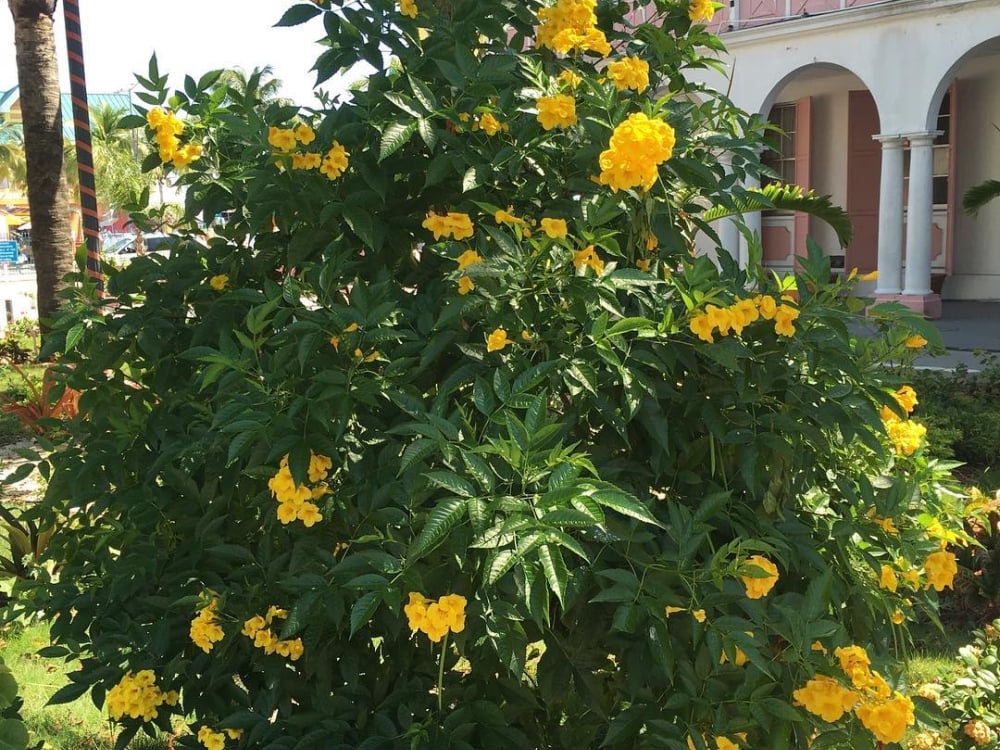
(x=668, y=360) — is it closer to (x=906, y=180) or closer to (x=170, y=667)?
(x=170, y=667)

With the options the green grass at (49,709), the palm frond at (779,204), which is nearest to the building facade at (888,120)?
the palm frond at (779,204)

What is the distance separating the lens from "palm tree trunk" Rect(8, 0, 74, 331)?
7.15m

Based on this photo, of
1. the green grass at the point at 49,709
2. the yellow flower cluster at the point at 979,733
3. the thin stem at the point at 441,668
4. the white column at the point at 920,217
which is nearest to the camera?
the thin stem at the point at 441,668

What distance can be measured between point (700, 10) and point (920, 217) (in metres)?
12.4

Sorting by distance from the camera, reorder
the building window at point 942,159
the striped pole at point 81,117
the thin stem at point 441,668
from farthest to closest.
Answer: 1. the building window at point 942,159
2. the striped pole at point 81,117
3. the thin stem at point 441,668

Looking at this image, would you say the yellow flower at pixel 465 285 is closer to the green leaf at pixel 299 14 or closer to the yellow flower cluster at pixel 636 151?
the yellow flower cluster at pixel 636 151

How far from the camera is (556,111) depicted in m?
1.90

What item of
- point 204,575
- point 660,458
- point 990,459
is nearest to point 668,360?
point 660,458

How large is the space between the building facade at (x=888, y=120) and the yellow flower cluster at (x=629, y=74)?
10.3 metres

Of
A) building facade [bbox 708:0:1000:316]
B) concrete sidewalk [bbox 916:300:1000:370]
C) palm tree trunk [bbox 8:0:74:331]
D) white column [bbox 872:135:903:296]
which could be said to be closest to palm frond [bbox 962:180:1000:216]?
concrete sidewalk [bbox 916:300:1000:370]

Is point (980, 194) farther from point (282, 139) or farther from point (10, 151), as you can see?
point (10, 151)

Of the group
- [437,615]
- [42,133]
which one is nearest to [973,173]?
[42,133]

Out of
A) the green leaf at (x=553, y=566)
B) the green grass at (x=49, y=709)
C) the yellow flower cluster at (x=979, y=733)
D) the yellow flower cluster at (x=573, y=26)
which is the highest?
the yellow flower cluster at (x=573, y=26)

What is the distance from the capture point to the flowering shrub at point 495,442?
1.67m
